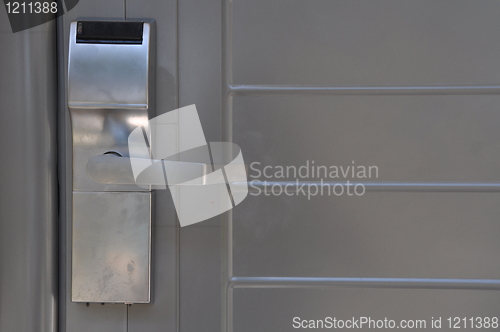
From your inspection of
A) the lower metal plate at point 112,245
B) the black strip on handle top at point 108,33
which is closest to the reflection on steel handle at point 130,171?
the lower metal plate at point 112,245

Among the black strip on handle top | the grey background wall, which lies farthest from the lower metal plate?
the black strip on handle top

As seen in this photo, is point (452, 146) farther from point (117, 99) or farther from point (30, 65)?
point (30, 65)

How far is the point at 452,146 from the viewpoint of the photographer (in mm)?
673

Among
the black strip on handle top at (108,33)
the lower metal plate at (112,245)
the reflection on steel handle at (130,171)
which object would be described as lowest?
the lower metal plate at (112,245)

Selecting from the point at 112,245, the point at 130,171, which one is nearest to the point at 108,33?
the point at 130,171

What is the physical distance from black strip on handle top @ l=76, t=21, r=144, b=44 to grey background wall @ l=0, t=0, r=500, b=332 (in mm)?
39

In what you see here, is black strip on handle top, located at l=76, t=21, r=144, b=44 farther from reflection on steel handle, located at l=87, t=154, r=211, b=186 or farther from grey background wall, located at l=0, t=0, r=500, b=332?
reflection on steel handle, located at l=87, t=154, r=211, b=186

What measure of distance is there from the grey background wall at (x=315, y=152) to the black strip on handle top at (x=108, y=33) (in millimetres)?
39

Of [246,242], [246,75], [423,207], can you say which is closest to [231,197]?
[246,242]

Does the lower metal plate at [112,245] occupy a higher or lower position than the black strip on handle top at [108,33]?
lower

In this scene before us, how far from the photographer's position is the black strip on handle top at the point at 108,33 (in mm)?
641

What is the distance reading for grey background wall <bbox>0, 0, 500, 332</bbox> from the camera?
0.67m

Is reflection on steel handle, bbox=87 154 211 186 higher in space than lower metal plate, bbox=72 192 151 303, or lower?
higher

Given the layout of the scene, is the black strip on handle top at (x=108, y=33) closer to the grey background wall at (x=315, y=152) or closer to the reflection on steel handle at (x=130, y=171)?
the grey background wall at (x=315, y=152)
